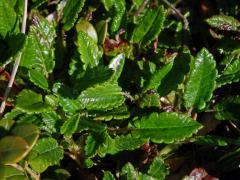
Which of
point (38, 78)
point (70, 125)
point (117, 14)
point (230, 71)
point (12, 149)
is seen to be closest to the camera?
point (12, 149)

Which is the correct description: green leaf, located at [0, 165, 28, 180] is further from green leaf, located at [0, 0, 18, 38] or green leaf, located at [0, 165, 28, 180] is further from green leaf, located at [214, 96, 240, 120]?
green leaf, located at [214, 96, 240, 120]

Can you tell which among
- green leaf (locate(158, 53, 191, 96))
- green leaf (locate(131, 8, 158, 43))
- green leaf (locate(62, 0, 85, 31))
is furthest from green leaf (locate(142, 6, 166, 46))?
green leaf (locate(62, 0, 85, 31))

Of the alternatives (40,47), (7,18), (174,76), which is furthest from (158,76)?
(7,18)

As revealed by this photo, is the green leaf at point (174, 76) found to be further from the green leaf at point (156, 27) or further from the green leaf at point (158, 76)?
the green leaf at point (156, 27)

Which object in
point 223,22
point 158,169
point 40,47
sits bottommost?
point 158,169

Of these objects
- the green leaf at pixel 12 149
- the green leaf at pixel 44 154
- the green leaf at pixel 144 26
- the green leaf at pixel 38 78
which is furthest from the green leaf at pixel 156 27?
the green leaf at pixel 12 149

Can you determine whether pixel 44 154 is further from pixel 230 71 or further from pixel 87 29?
pixel 230 71
